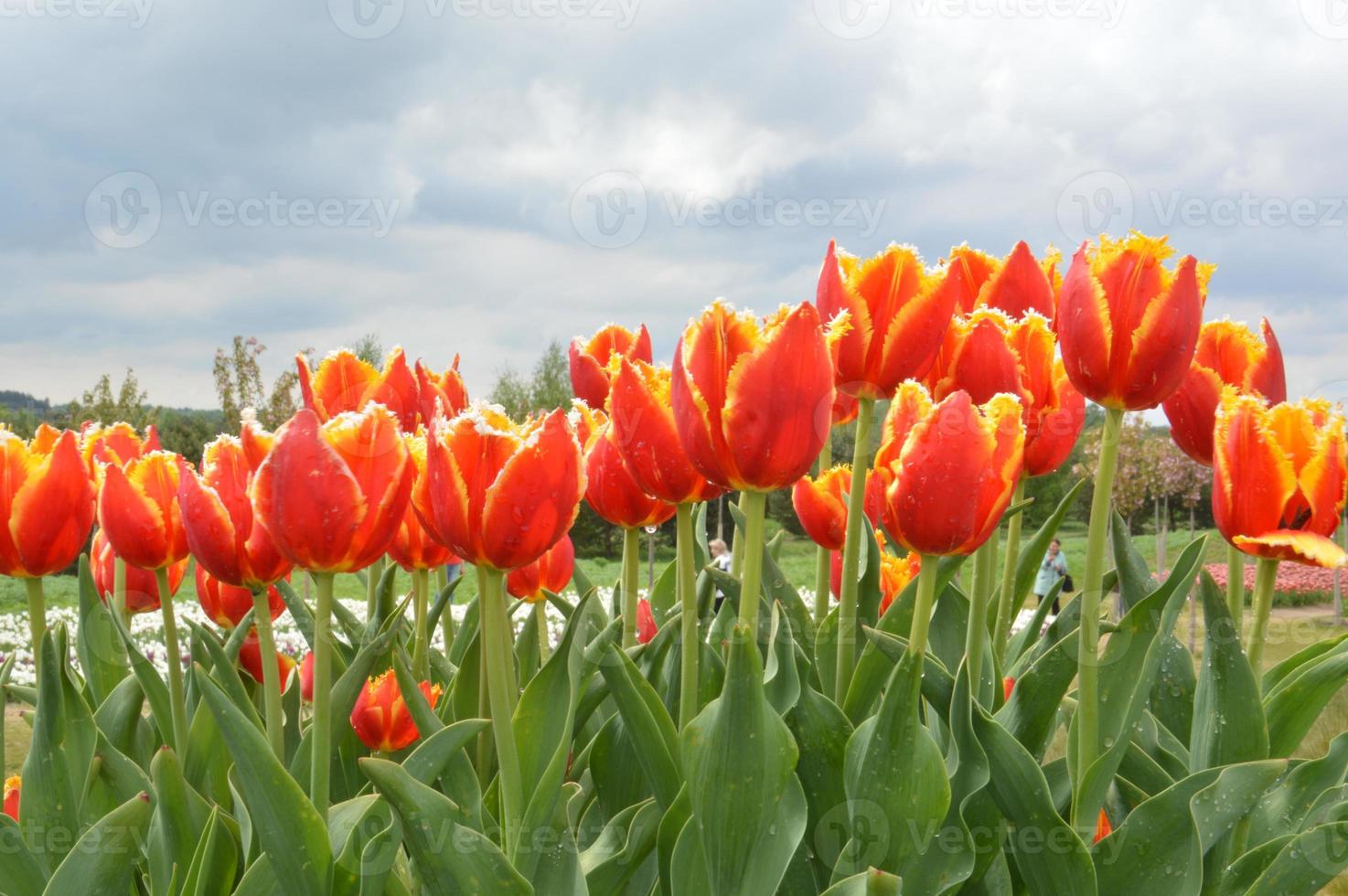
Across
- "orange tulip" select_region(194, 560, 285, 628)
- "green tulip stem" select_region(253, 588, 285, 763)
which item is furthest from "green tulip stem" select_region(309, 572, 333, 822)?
"orange tulip" select_region(194, 560, 285, 628)

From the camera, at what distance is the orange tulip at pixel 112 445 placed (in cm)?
216

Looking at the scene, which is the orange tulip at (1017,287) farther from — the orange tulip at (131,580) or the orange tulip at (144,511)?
the orange tulip at (131,580)

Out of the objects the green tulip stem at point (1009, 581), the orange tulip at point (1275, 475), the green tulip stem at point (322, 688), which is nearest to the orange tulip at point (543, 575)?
the green tulip stem at point (322, 688)

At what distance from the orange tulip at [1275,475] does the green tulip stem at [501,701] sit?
1.14m

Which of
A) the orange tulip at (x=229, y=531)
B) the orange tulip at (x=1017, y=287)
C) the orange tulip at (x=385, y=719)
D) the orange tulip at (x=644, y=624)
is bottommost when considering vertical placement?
the orange tulip at (x=385, y=719)

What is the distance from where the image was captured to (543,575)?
2402 millimetres

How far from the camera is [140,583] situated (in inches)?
94.0

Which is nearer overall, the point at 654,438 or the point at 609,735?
the point at 654,438

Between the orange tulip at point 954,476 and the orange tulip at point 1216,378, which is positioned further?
the orange tulip at point 1216,378

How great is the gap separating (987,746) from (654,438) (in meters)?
0.70

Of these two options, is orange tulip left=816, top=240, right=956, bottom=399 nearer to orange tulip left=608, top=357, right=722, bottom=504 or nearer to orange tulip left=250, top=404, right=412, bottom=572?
orange tulip left=608, top=357, right=722, bottom=504

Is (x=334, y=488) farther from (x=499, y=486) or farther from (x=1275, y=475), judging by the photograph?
(x=1275, y=475)

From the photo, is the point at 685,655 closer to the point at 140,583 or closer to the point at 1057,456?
the point at 1057,456

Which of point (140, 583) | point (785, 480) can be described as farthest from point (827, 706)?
point (140, 583)
